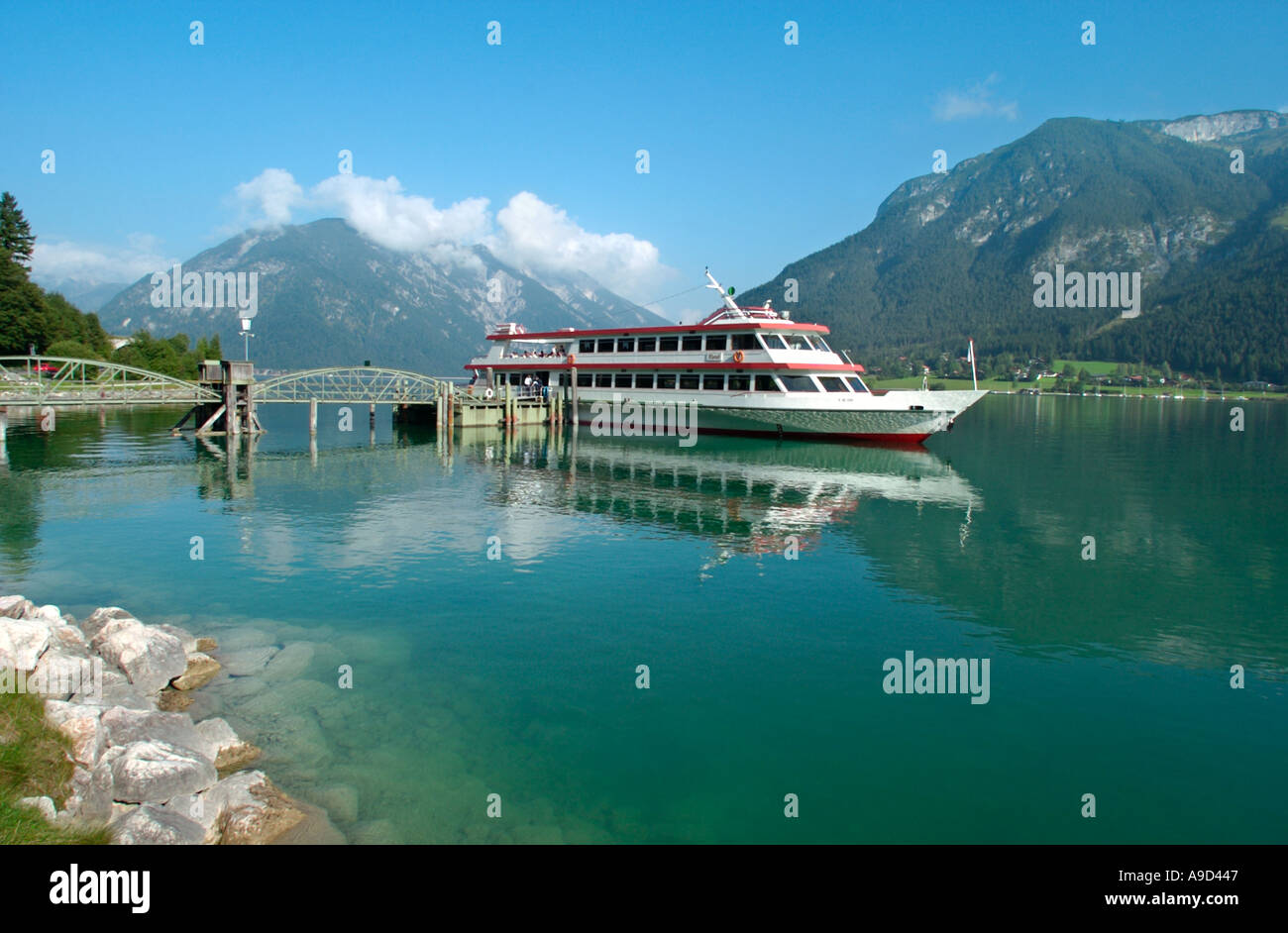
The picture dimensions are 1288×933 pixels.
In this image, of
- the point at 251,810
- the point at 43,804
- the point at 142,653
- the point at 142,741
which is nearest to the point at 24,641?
the point at 142,653

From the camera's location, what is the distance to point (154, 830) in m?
6.62

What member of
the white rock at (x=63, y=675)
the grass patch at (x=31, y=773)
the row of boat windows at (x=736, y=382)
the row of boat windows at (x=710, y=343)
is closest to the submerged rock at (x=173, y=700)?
the white rock at (x=63, y=675)

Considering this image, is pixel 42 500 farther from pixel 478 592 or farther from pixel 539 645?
pixel 539 645

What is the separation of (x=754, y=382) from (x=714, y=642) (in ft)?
113

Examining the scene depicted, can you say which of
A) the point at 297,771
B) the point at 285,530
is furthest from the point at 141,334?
the point at 297,771

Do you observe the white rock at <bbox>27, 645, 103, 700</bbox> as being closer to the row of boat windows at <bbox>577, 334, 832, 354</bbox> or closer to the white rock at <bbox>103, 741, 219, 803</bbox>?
the white rock at <bbox>103, 741, 219, 803</bbox>

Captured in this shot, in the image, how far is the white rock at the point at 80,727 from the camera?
7742mm

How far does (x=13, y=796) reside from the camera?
647 cm

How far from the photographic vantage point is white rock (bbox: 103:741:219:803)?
24.2 ft

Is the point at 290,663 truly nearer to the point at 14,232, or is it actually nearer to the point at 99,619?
the point at 99,619

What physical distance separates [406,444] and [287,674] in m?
36.2

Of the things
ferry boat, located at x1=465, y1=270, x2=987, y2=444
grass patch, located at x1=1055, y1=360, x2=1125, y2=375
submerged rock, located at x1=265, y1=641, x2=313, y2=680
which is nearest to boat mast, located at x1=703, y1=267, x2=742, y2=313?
ferry boat, located at x1=465, y1=270, x2=987, y2=444

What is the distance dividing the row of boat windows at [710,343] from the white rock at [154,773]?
3977 centimetres

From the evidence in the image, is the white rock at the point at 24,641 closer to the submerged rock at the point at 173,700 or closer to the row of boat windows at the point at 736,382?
the submerged rock at the point at 173,700
